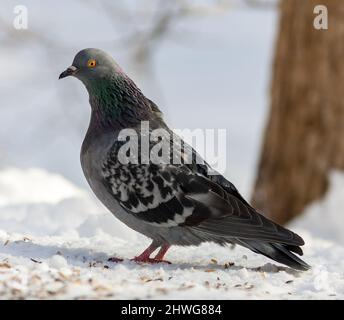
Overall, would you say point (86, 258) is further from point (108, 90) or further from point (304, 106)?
point (304, 106)

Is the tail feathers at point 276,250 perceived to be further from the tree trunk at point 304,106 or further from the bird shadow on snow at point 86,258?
Result: the tree trunk at point 304,106

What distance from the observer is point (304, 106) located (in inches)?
382

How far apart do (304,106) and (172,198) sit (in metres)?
4.67

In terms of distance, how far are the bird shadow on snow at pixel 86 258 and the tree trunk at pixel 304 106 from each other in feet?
14.4

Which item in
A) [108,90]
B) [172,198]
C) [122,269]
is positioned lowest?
[122,269]

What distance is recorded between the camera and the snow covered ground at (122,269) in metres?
4.58

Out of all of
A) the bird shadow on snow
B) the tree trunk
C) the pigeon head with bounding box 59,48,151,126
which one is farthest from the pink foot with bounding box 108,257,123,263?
the tree trunk

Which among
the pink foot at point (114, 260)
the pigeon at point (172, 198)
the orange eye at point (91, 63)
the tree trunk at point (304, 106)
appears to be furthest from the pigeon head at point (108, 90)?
the tree trunk at point (304, 106)

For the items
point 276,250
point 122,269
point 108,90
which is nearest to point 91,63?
point 108,90

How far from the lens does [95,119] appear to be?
5844mm

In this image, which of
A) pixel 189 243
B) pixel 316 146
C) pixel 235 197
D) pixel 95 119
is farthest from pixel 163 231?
pixel 316 146

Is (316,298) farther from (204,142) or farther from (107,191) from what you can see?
(204,142)

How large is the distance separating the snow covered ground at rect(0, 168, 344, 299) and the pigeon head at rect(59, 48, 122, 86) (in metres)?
1.35

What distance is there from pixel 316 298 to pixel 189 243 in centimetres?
111
